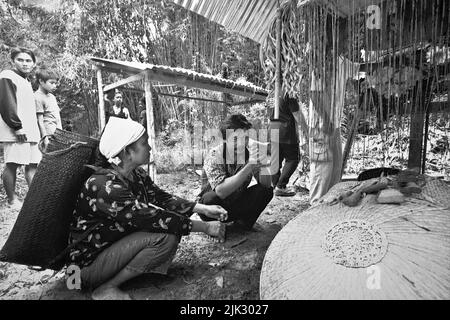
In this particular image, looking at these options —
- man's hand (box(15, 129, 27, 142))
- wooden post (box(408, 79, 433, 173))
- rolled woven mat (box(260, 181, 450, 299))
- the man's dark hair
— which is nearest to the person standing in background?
man's hand (box(15, 129, 27, 142))

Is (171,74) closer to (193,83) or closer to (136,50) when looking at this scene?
(193,83)

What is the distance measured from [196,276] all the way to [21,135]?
2772 millimetres

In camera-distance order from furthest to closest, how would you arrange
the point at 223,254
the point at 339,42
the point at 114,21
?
the point at 114,21
the point at 223,254
the point at 339,42

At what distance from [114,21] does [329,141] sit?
6858 mm

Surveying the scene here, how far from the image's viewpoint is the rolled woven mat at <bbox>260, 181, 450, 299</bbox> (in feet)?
3.91

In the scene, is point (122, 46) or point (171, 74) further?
point (122, 46)

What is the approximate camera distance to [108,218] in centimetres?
184

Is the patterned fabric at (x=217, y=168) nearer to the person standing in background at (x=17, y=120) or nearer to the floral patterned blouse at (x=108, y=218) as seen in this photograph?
the floral patterned blouse at (x=108, y=218)

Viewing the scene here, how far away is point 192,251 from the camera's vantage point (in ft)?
8.86

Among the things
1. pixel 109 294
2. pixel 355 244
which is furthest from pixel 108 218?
pixel 355 244

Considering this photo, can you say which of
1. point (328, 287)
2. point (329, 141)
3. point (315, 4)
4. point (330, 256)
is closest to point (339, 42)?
point (315, 4)

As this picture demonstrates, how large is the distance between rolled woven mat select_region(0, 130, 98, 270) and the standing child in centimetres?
235

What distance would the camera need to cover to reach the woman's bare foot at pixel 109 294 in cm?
187
